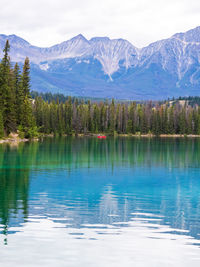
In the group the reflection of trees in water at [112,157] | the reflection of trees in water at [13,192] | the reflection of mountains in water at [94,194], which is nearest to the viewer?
the reflection of trees in water at [13,192]

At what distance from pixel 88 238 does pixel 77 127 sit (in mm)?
179173

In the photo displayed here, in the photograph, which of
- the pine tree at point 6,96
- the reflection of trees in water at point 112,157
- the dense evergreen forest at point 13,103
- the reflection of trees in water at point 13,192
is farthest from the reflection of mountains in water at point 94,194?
Answer: the dense evergreen forest at point 13,103

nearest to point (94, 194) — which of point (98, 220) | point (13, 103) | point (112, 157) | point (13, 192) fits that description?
point (13, 192)

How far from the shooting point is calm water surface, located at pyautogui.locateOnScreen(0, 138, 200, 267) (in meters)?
17.9

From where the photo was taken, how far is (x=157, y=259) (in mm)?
17578

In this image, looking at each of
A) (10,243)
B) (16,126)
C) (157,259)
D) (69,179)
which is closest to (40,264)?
(10,243)

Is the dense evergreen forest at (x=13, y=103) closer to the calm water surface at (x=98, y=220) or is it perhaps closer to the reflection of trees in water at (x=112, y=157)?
the reflection of trees in water at (x=112, y=157)

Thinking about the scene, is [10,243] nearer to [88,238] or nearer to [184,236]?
[88,238]

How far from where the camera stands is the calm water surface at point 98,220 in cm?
1786

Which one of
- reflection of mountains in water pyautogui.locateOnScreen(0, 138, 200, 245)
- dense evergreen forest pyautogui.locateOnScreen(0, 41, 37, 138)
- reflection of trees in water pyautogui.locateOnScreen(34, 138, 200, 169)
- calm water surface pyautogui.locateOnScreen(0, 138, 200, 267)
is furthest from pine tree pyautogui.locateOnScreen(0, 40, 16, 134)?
calm water surface pyautogui.locateOnScreen(0, 138, 200, 267)

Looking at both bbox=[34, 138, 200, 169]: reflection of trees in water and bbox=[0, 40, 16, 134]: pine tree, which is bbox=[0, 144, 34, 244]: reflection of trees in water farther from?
bbox=[0, 40, 16, 134]: pine tree

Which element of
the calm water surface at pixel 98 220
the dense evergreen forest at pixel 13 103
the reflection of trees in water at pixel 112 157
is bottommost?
the calm water surface at pixel 98 220

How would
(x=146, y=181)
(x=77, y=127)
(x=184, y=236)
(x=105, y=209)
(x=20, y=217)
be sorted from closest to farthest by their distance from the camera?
1. (x=184, y=236)
2. (x=20, y=217)
3. (x=105, y=209)
4. (x=146, y=181)
5. (x=77, y=127)

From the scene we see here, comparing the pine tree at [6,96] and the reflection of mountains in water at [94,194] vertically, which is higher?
A: the pine tree at [6,96]
